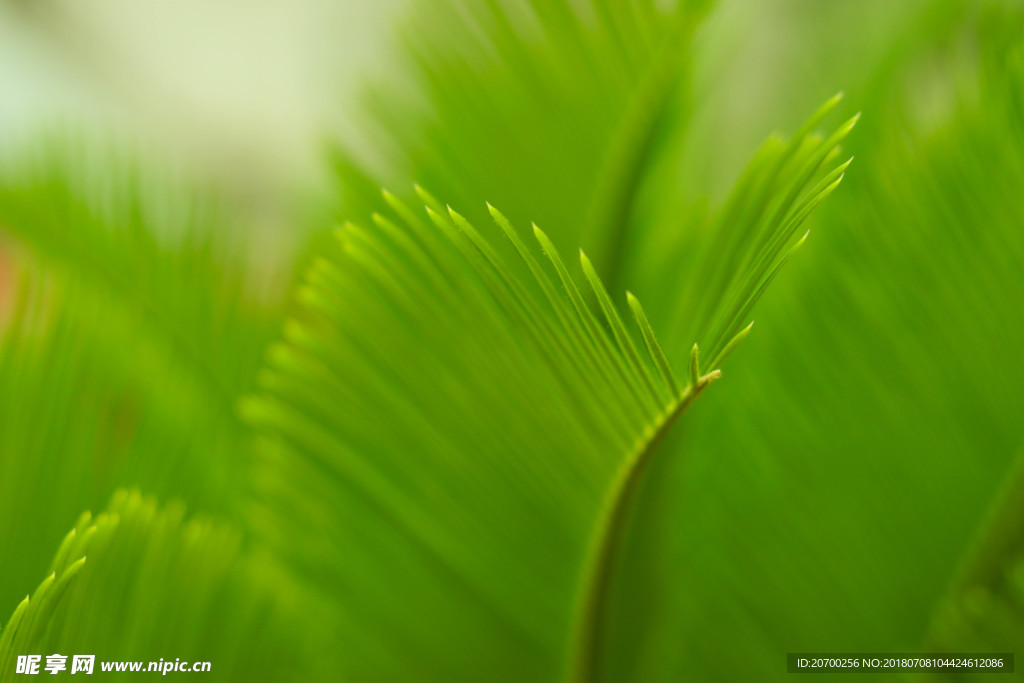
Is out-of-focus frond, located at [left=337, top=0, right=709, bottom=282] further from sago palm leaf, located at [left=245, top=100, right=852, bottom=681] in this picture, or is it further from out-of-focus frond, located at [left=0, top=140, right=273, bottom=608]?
out-of-focus frond, located at [left=0, top=140, right=273, bottom=608]

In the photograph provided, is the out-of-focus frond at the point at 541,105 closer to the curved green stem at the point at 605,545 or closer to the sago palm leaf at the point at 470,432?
the sago palm leaf at the point at 470,432

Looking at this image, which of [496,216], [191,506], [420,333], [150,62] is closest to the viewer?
[496,216]

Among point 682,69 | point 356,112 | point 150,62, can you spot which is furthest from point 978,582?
point 150,62

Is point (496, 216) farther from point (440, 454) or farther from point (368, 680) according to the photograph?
point (368, 680)

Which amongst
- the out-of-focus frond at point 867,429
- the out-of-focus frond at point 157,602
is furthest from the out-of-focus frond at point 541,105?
the out-of-focus frond at point 157,602

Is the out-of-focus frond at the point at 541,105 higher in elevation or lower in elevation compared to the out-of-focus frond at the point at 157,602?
higher

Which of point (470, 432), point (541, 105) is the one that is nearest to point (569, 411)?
point (470, 432)

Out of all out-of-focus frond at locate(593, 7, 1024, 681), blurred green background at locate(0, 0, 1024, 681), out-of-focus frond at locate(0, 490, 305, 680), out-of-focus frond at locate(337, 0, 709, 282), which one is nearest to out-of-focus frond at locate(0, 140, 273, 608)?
blurred green background at locate(0, 0, 1024, 681)

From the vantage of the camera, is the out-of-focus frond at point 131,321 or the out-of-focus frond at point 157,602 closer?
the out-of-focus frond at point 157,602
